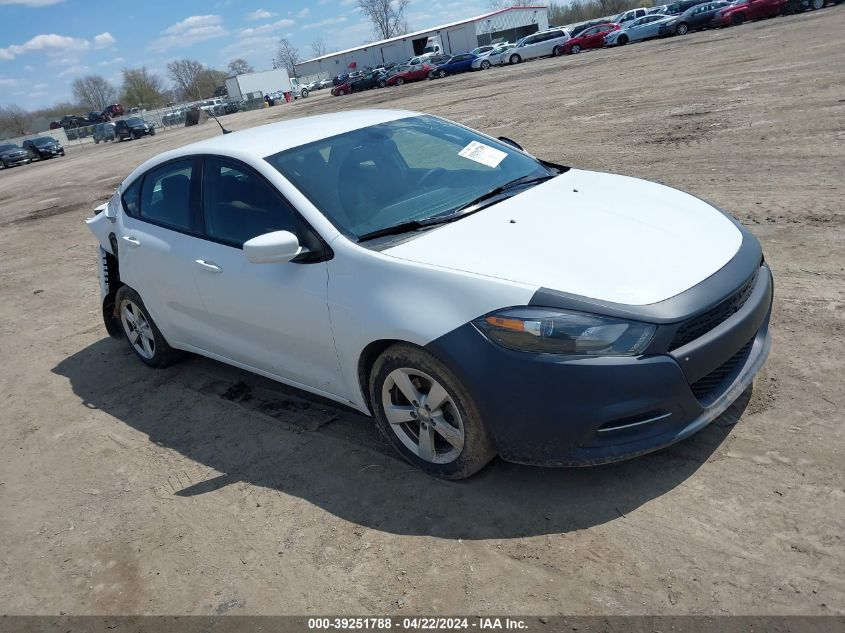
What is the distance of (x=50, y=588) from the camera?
3.30m

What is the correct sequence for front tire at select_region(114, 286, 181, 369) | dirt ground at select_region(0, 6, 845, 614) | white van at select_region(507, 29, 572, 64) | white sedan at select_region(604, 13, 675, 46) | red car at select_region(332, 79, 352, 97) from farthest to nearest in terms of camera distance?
red car at select_region(332, 79, 352, 97)
white van at select_region(507, 29, 572, 64)
white sedan at select_region(604, 13, 675, 46)
front tire at select_region(114, 286, 181, 369)
dirt ground at select_region(0, 6, 845, 614)

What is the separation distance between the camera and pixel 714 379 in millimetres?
3070

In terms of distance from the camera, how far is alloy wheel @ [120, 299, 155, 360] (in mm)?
5432

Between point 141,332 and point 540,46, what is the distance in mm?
40626

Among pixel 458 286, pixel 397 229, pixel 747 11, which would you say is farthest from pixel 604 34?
pixel 458 286

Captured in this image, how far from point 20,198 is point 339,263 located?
2268 centimetres

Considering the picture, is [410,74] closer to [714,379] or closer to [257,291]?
[257,291]

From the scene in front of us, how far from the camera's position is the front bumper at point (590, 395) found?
2.80 metres

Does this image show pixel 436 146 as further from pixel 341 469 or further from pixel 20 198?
pixel 20 198

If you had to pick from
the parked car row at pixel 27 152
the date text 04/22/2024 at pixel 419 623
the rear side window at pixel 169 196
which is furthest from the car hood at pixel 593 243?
the parked car row at pixel 27 152

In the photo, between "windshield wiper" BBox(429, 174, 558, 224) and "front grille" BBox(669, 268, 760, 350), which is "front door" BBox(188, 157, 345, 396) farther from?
"front grille" BBox(669, 268, 760, 350)

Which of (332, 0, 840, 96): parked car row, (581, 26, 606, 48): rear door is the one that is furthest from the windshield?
(581, 26, 606, 48): rear door

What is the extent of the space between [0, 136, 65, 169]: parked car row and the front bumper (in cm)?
4941

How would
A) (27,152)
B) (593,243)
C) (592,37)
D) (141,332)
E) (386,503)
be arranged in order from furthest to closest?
(27,152) < (592,37) < (141,332) < (386,503) < (593,243)
